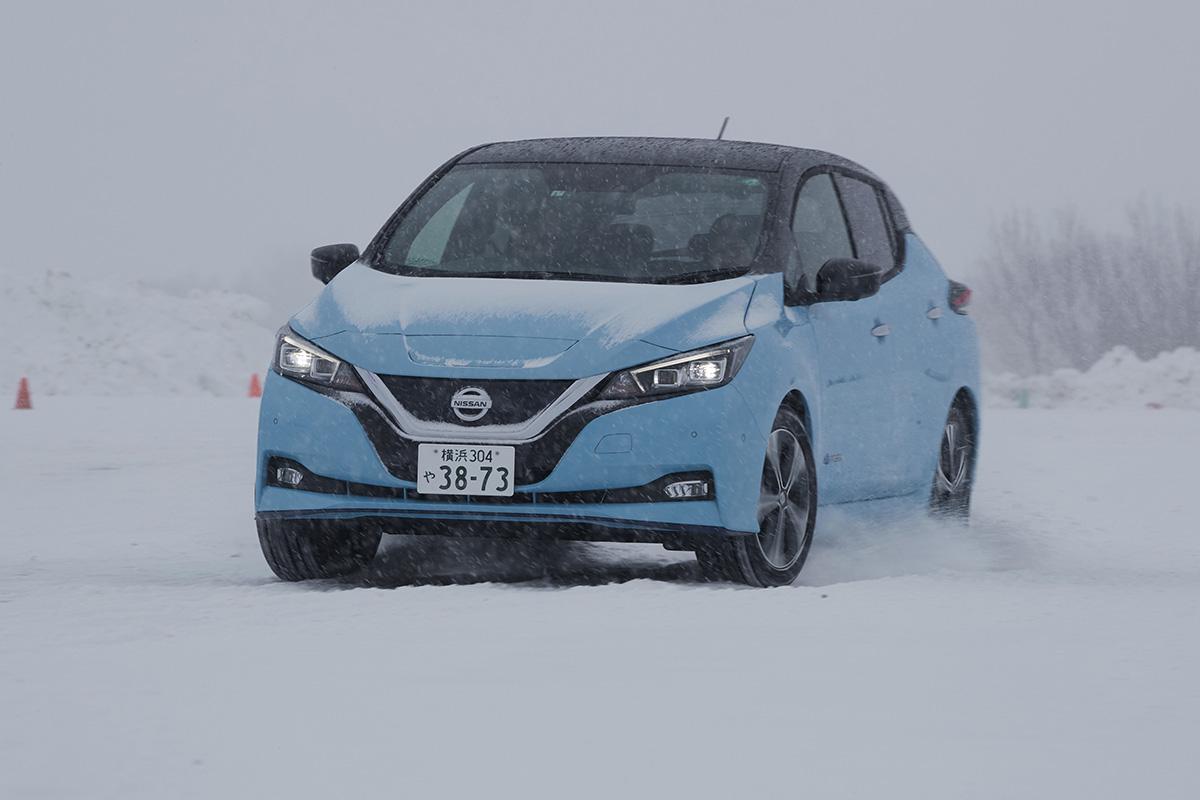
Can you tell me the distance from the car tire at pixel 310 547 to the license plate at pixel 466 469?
0.67 metres

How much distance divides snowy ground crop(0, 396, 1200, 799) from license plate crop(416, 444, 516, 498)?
334mm

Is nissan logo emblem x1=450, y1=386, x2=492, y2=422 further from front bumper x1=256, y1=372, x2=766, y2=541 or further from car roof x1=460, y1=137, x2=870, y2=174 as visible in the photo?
car roof x1=460, y1=137, x2=870, y2=174

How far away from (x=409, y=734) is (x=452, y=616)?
67.7 inches

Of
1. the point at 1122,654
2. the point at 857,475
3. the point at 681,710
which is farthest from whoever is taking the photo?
the point at 857,475

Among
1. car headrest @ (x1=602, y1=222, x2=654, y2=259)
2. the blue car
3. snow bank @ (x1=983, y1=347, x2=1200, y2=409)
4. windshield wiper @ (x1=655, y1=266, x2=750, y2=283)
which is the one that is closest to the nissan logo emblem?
the blue car

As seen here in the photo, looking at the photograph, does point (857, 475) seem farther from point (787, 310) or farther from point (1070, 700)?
point (1070, 700)

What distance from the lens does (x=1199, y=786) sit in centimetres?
410

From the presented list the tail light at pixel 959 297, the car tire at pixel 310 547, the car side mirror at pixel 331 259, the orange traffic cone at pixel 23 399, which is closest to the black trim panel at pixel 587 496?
the car tire at pixel 310 547

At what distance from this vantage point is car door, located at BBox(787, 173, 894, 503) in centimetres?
774

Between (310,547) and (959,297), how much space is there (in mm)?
3773

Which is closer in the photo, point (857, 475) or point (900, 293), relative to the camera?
point (857, 475)

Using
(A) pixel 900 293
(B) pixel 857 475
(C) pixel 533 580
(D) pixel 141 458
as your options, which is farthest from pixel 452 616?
(D) pixel 141 458

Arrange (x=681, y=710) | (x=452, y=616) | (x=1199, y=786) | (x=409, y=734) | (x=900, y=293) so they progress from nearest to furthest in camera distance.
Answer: (x=1199, y=786) → (x=409, y=734) → (x=681, y=710) → (x=452, y=616) → (x=900, y=293)

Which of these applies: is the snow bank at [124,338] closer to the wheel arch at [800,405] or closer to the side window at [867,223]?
the side window at [867,223]
